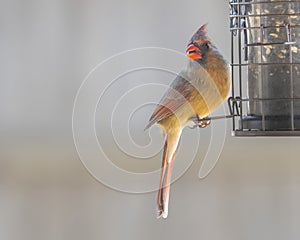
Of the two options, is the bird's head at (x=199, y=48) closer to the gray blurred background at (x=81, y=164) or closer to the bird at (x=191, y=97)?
the bird at (x=191, y=97)

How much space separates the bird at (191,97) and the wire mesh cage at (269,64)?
3.9 inches

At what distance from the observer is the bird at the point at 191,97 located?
1195 millimetres

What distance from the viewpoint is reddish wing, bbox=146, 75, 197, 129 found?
1177mm

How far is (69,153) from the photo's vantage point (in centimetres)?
246

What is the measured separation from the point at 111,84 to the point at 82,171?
444 millimetres

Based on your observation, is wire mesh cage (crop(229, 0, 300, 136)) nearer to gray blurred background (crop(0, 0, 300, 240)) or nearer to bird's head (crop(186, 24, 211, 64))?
bird's head (crop(186, 24, 211, 64))

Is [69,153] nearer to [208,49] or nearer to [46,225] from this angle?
[46,225]

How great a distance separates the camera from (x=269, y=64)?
130cm

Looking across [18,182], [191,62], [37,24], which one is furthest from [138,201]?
[191,62]

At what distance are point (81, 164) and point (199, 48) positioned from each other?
128 centimetres

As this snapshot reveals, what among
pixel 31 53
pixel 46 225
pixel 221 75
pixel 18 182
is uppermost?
pixel 31 53

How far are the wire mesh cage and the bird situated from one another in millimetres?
99

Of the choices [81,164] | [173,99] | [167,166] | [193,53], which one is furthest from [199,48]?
[81,164]

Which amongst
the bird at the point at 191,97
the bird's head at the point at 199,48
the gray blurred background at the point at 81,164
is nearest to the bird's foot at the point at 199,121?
the bird at the point at 191,97
